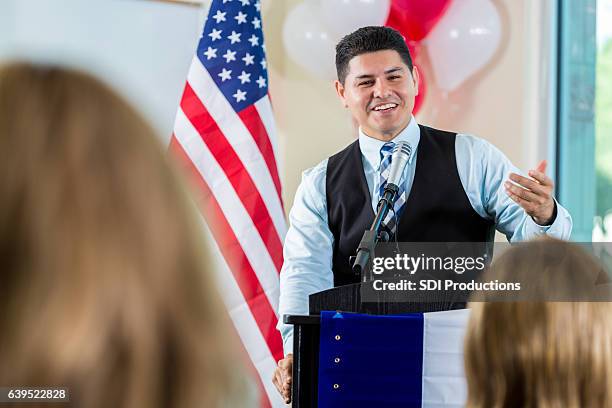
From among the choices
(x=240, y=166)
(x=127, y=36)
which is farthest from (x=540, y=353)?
(x=127, y=36)

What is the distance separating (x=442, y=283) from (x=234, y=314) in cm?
165

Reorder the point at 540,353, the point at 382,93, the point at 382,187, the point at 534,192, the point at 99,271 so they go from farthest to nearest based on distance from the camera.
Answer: the point at 382,93, the point at 382,187, the point at 534,192, the point at 540,353, the point at 99,271

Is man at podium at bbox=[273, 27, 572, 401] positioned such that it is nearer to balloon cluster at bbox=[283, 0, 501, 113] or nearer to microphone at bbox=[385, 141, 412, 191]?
microphone at bbox=[385, 141, 412, 191]

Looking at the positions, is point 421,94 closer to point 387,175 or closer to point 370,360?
point 387,175

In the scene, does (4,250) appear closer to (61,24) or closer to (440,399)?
(440,399)

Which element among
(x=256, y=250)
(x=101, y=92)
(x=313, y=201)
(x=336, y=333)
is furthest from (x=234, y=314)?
(x=101, y=92)

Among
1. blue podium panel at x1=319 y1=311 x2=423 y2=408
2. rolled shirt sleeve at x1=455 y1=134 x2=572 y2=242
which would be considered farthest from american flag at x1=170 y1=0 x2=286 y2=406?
blue podium panel at x1=319 y1=311 x2=423 y2=408

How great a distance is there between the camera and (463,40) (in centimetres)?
392

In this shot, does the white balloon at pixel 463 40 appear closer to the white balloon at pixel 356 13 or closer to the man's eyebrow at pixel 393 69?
the white balloon at pixel 356 13

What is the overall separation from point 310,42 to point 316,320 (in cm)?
225

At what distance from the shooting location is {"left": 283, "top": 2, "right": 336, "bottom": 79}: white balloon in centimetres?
397

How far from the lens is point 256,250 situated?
11.5 feet

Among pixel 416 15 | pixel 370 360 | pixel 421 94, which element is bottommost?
pixel 370 360

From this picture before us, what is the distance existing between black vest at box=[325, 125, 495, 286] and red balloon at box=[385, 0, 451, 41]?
1307 mm
